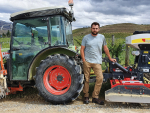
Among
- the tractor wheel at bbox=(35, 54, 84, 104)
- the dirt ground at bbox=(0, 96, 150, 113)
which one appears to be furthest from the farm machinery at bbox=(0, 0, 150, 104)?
the dirt ground at bbox=(0, 96, 150, 113)

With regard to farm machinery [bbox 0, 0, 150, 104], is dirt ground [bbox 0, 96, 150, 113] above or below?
below

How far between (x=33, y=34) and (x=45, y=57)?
0.63 metres

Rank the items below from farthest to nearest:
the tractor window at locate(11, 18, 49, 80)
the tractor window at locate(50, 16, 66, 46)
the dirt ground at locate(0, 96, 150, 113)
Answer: the tractor window at locate(11, 18, 49, 80) → the tractor window at locate(50, 16, 66, 46) → the dirt ground at locate(0, 96, 150, 113)

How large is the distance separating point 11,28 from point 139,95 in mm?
3312

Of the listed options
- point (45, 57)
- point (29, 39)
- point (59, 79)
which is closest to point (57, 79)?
point (59, 79)

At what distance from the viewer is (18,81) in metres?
3.96

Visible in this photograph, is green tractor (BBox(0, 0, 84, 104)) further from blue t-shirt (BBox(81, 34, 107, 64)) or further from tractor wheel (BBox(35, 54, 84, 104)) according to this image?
blue t-shirt (BBox(81, 34, 107, 64))

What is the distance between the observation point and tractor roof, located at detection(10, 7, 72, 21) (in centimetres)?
359

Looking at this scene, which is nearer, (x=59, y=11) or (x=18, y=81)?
(x=59, y=11)

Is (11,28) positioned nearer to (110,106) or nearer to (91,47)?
(91,47)

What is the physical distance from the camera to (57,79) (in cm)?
372

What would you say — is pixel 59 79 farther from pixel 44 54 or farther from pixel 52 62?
pixel 44 54

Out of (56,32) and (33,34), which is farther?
(33,34)

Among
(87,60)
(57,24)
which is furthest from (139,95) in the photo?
(57,24)
